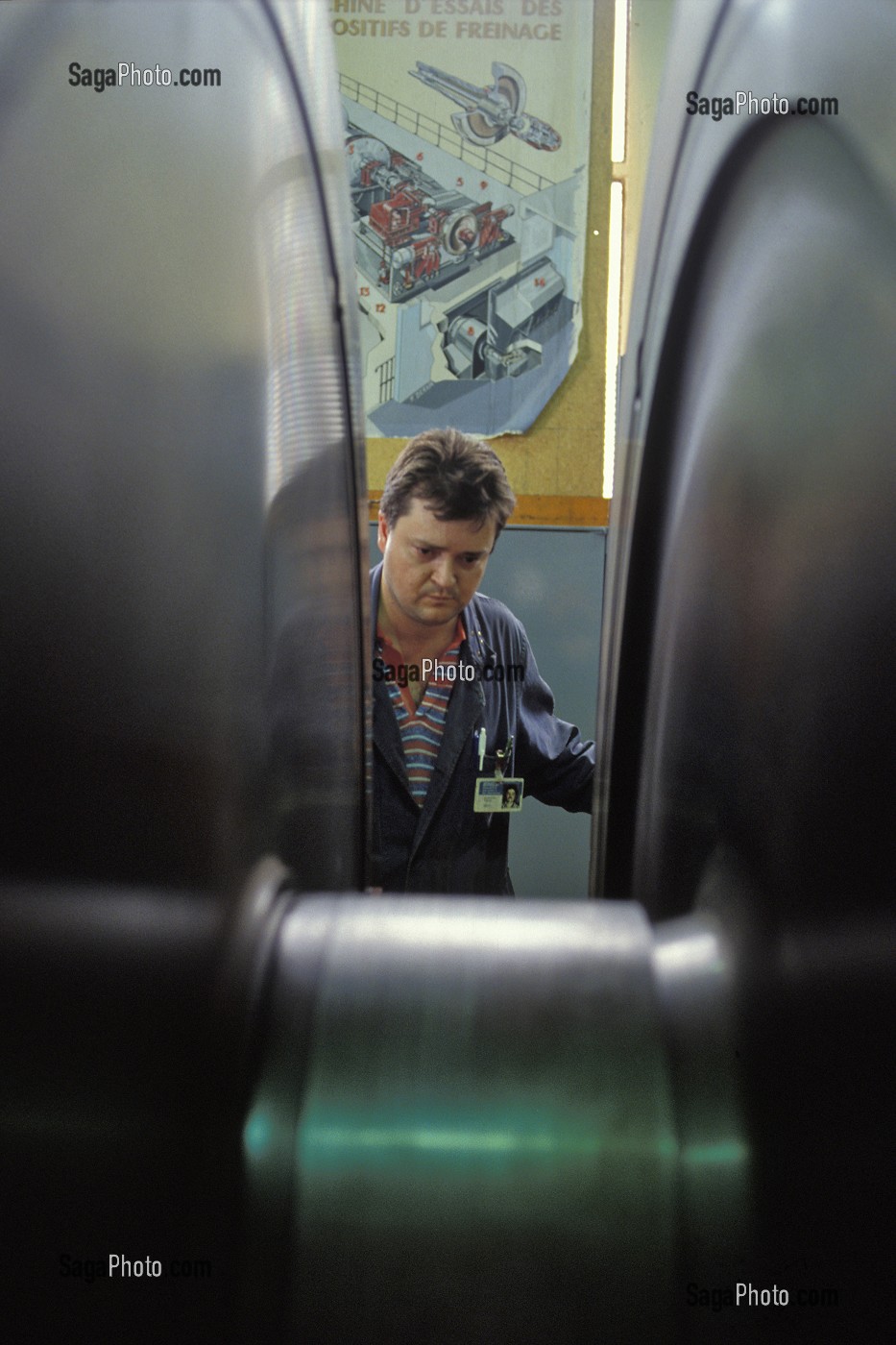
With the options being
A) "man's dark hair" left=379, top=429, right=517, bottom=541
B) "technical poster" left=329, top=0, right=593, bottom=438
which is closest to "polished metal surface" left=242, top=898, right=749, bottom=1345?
"man's dark hair" left=379, top=429, right=517, bottom=541

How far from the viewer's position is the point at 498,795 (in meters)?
1.00

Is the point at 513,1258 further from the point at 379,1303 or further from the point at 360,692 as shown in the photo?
the point at 360,692

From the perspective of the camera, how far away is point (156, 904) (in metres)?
0.36

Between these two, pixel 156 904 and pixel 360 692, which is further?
pixel 360 692

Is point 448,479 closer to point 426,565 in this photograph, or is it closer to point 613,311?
point 426,565

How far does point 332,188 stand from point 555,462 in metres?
0.44

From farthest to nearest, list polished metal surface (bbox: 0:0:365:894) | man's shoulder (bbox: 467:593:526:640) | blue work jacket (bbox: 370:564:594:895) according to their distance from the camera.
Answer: man's shoulder (bbox: 467:593:526:640)
blue work jacket (bbox: 370:564:594:895)
polished metal surface (bbox: 0:0:365:894)

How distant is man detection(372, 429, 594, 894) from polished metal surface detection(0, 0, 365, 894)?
266mm

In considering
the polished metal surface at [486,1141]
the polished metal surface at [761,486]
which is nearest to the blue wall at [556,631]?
the polished metal surface at [761,486]

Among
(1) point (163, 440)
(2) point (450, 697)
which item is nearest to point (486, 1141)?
(1) point (163, 440)

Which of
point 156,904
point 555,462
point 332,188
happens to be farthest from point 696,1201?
point 555,462

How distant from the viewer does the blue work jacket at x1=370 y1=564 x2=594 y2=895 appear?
92 cm

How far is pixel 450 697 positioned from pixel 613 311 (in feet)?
1.33

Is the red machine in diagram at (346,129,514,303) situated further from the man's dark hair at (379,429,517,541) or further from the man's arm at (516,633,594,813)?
the man's arm at (516,633,594,813)
